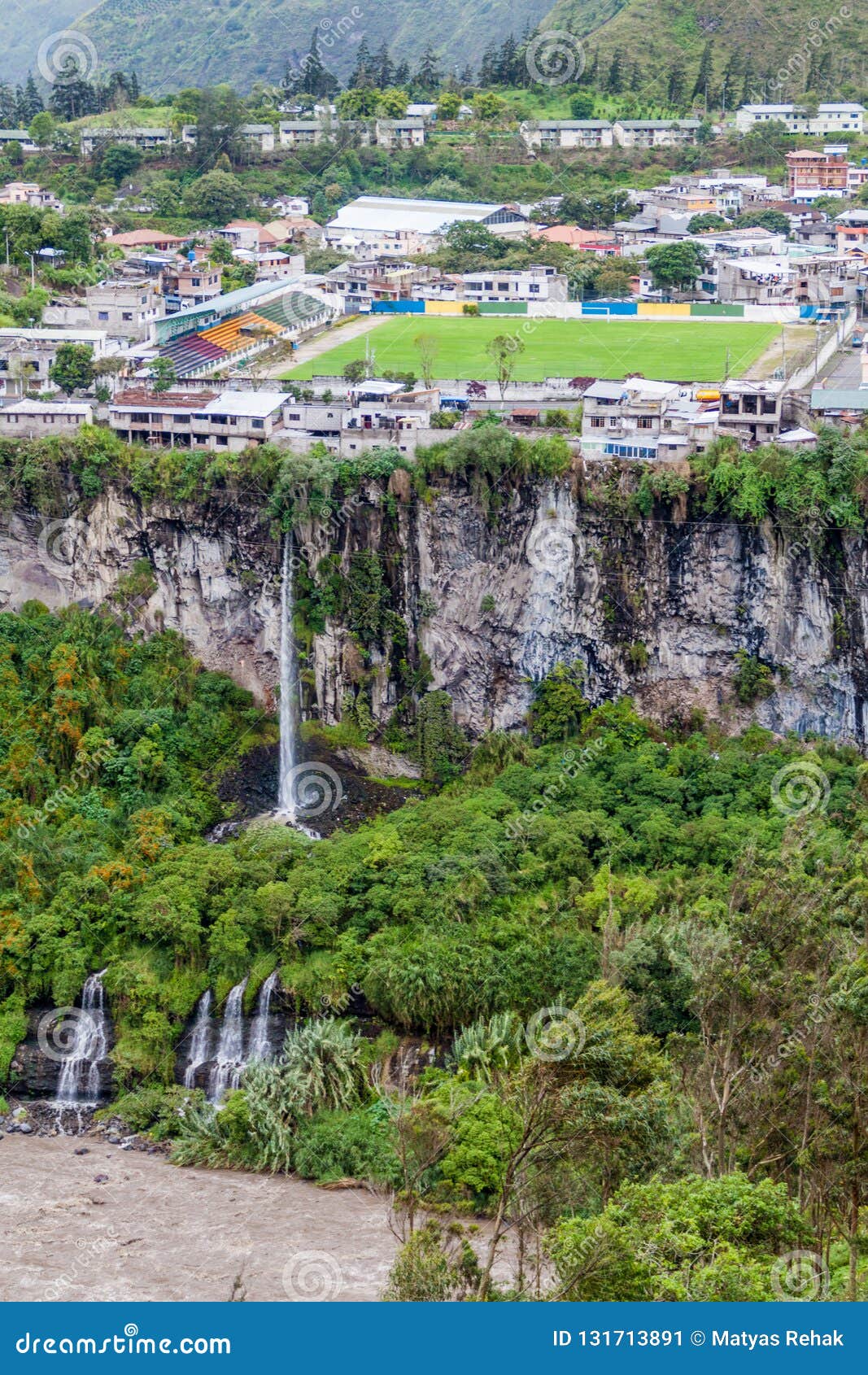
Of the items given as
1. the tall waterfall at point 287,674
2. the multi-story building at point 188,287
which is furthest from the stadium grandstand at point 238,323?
the tall waterfall at point 287,674

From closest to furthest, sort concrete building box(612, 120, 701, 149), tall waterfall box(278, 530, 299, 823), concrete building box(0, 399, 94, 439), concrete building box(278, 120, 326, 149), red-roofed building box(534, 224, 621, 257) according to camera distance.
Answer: tall waterfall box(278, 530, 299, 823) < concrete building box(0, 399, 94, 439) < red-roofed building box(534, 224, 621, 257) < concrete building box(612, 120, 701, 149) < concrete building box(278, 120, 326, 149)

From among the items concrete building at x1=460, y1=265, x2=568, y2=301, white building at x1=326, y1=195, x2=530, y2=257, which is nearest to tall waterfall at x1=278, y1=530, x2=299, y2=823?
concrete building at x1=460, y1=265, x2=568, y2=301

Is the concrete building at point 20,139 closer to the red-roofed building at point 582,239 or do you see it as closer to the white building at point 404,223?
the white building at point 404,223

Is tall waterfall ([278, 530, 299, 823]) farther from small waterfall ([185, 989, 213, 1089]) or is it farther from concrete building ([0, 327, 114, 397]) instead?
concrete building ([0, 327, 114, 397])

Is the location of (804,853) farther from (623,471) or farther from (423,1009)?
(623,471)

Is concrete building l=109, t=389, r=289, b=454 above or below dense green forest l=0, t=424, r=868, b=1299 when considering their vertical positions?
above

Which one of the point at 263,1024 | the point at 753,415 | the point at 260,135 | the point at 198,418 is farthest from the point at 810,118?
the point at 263,1024

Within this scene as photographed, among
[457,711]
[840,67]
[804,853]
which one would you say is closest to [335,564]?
[457,711]
